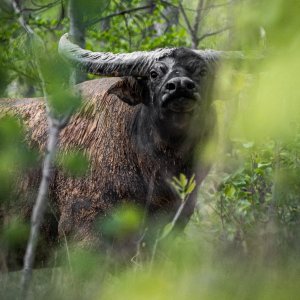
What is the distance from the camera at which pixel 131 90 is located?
527 centimetres

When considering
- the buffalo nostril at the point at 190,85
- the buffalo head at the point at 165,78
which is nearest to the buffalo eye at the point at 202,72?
the buffalo head at the point at 165,78

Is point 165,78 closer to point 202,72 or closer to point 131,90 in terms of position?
point 202,72

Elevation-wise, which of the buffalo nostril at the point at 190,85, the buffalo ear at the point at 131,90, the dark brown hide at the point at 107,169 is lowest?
the dark brown hide at the point at 107,169

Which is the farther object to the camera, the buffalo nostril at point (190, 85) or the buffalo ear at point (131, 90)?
the buffalo ear at point (131, 90)

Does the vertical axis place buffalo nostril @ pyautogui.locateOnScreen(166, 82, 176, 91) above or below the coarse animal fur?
above

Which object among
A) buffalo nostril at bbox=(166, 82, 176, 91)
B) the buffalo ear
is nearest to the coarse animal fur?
the buffalo ear

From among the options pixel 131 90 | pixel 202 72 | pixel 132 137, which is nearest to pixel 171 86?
pixel 202 72

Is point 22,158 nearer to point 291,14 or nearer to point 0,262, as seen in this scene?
point 291,14

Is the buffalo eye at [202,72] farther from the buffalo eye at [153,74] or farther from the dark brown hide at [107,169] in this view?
the dark brown hide at [107,169]

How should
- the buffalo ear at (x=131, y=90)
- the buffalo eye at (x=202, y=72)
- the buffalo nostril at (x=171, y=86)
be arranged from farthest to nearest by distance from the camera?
1. the buffalo ear at (x=131, y=90)
2. the buffalo eye at (x=202, y=72)
3. the buffalo nostril at (x=171, y=86)

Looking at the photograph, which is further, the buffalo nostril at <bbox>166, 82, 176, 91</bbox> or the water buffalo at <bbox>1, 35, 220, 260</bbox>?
the water buffalo at <bbox>1, 35, 220, 260</bbox>

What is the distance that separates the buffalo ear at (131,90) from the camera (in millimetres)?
5172

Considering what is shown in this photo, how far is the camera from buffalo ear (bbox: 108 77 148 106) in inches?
204

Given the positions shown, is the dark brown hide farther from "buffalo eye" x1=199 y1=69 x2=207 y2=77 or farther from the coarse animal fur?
"buffalo eye" x1=199 y1=69 x2=207 y2=77
